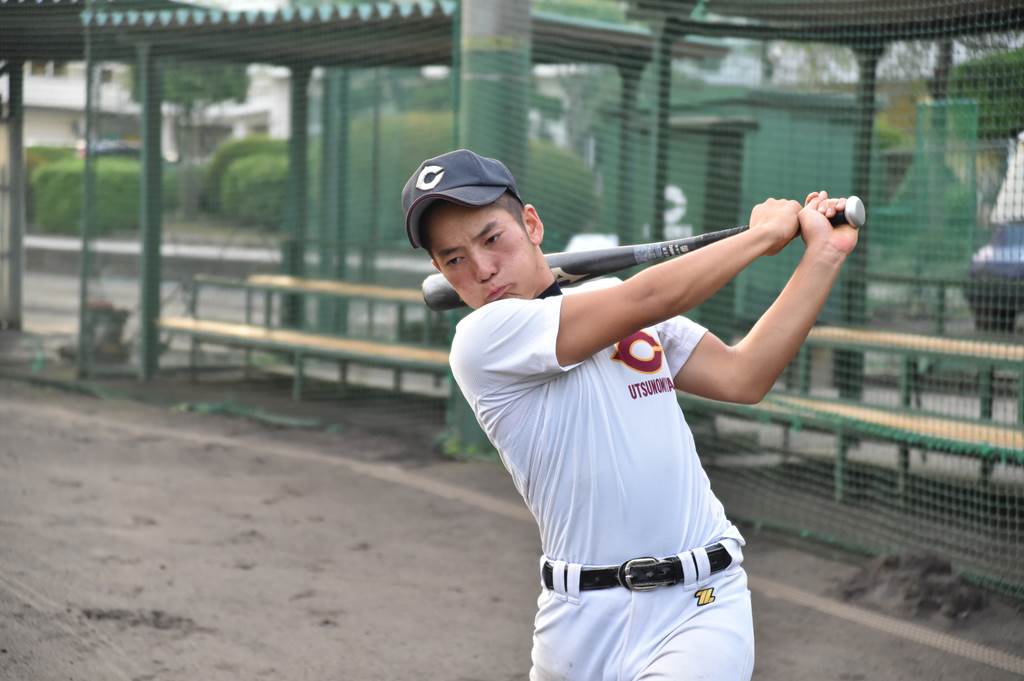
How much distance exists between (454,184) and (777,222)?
55 centimetres

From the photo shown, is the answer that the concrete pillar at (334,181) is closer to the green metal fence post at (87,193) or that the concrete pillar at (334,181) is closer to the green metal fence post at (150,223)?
the green metal fence post at (150,223)

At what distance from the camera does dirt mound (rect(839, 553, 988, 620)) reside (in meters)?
5.15

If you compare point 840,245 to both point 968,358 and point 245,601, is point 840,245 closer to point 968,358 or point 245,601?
point 245,601

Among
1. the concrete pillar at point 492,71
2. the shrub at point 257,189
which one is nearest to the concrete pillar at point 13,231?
the shrub at point 257,189

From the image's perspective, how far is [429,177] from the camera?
2215mm

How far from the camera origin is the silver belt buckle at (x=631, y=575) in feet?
7.16

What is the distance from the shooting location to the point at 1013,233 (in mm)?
6535

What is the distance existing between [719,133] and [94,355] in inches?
217

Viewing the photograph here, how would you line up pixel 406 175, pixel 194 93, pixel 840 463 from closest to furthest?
pixel 840 463
pixel 194 93
pixel 406 175

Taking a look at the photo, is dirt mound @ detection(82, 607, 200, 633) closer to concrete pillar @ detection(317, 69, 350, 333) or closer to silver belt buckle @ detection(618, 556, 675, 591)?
silver belt buckle @ detection(618, 556, 675, 591)

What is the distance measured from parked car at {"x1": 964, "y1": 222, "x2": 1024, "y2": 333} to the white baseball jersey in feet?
14.1

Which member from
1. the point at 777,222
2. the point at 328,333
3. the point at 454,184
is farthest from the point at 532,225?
the point at 328,333

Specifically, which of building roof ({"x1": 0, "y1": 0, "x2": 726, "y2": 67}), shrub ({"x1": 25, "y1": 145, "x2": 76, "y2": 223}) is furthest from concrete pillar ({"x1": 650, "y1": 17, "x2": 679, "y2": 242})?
shrub ({"x1": 25, "y1": 145, "x2": 76, "y2": 223})

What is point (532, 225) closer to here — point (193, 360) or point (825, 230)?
point (825, 230)
